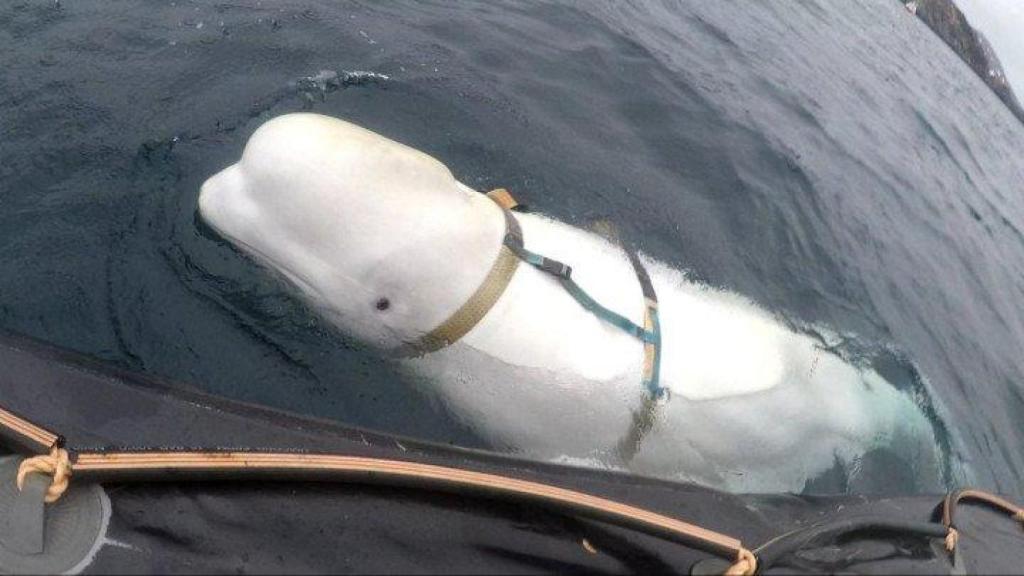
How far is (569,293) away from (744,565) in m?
1.79

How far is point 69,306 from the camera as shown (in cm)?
448

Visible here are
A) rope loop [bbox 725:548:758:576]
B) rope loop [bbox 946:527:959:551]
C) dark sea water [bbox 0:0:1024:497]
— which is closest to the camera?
rope loop [bbox 725:548:758:576]

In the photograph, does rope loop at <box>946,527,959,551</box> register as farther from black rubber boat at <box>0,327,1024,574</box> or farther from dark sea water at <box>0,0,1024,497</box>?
dark sea water at <box>0,0,1024,497</box>

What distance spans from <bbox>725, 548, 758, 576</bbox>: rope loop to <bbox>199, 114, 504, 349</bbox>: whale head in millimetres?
1789

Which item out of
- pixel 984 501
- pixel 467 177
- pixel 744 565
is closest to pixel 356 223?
pixel 744 565

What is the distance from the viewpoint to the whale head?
11.8 ft

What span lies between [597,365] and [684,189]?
4.46 metres

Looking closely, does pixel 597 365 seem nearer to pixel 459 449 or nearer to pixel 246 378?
pixel 459 449

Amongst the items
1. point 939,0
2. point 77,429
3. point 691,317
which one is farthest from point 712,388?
point 939,0

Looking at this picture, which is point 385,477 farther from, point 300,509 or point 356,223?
point 356,223

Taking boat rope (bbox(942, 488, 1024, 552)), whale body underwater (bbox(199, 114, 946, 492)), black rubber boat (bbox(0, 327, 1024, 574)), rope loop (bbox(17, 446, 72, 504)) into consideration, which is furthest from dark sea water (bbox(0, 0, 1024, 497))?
boat rope (bbox(942, 488, 1024, 552))

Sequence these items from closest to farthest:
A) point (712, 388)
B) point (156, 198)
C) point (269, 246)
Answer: point (269, 246), point (712, 388), point (156, 198)

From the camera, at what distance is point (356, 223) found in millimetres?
3635

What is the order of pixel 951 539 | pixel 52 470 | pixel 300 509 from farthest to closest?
→ pixel 951 539, pixel 300 509, pixel 52 470
